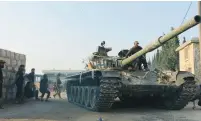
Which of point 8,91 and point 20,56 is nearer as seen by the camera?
point 8,91

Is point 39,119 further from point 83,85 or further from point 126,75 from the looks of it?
point 83,85

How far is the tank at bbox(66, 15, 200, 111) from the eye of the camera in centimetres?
944

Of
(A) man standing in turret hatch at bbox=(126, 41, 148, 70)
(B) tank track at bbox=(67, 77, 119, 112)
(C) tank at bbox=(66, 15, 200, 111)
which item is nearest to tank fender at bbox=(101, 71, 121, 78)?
(C) tank at bbox=(66, 15, 200, 111)

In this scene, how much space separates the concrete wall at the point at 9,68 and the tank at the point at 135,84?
11.7ft

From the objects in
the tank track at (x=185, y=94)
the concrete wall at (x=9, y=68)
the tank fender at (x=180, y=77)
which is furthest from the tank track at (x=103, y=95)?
the concrete wall at (x=9, y=68)

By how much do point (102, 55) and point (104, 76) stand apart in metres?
3.54

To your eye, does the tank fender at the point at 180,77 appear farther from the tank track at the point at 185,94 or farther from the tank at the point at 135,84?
the tank track at the point at 185,94

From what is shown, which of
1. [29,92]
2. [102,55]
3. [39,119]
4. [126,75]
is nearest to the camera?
[39,119]

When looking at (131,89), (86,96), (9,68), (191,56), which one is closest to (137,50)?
(131,89)

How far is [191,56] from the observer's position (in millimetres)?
23578

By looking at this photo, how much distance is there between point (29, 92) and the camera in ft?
47.5

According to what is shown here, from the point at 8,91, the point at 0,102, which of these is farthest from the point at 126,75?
the point at 8,91

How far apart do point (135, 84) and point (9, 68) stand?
641cm

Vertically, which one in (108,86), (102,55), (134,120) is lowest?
(134,120)
